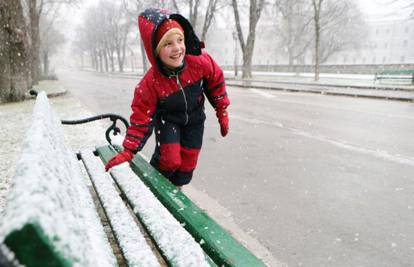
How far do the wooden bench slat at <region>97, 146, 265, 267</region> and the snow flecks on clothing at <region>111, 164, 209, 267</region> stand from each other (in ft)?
0.15

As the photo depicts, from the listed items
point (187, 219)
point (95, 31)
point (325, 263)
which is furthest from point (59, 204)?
point (95, 31)

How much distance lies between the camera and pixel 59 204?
649 mm

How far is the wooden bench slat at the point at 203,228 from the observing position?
124 centimetres

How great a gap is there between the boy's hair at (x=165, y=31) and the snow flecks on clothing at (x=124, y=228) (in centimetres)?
104

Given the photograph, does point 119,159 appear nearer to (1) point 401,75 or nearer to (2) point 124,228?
(2) point 124,228

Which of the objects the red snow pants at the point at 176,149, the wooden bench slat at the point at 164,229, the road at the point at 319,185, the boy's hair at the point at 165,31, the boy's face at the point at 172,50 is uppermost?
the boy's hair at the point at 165,31

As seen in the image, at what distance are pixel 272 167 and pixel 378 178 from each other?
1293 mm

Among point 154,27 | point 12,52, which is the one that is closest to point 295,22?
point 12,52

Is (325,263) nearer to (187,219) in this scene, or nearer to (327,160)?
(187,219)

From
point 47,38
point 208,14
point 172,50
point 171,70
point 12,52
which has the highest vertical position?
point 47,38

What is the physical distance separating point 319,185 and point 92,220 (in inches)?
110

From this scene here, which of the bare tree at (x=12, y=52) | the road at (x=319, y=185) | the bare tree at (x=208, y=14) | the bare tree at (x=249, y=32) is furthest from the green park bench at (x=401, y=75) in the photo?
the bare tree at (x=12, y=52)

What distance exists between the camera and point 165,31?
215cm

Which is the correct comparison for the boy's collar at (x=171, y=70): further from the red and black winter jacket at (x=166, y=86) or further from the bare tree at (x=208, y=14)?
the bare tree at (x=208, y=14)
